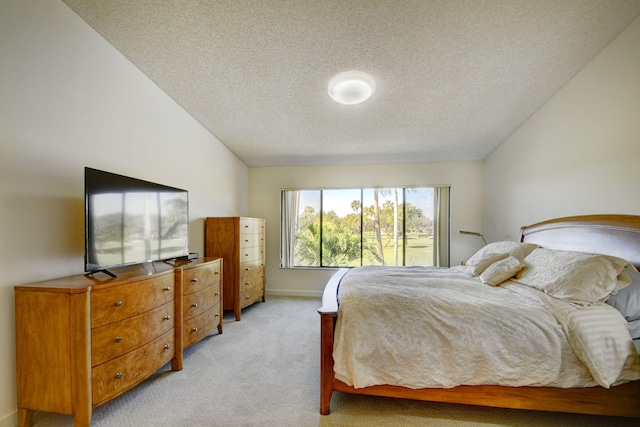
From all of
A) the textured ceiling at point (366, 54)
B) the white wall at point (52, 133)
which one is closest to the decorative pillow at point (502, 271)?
the textured ceiling at point (366, 54)

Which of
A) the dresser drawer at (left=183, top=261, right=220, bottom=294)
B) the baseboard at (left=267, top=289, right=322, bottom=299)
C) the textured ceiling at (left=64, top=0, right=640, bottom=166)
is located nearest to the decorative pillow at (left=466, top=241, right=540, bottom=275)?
the textured ceiling at (left=64, top=0, right=640, bottom=166)

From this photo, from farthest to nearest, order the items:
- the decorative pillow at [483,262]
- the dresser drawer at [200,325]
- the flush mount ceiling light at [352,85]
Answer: the decorative pillow at [483,262] < the flush mount ceiling light at [352,85] < the dresser drawer at [200,325]

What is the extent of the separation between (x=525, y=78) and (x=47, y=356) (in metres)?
4.27

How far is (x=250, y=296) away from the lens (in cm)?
384

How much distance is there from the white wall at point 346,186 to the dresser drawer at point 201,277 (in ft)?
6.03

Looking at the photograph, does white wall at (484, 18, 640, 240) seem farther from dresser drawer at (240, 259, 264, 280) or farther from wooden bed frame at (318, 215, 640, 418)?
dresser drawer at (240, 259, 264, 280)

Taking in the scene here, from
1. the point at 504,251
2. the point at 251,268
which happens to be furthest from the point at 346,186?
the point at 504,251

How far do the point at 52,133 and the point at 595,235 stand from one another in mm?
4168

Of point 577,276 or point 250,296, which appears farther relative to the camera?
point 250,296

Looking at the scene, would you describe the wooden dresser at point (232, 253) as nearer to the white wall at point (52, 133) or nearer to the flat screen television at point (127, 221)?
the flat screen television at point (127, 221)

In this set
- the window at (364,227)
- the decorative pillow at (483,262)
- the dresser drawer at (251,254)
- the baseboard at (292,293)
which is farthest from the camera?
the baseboard at (292,293)

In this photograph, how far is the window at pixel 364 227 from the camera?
14.6 ft

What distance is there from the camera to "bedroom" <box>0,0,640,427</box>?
63.7 inches

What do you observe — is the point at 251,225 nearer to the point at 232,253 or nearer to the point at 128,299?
the point at 232,253
